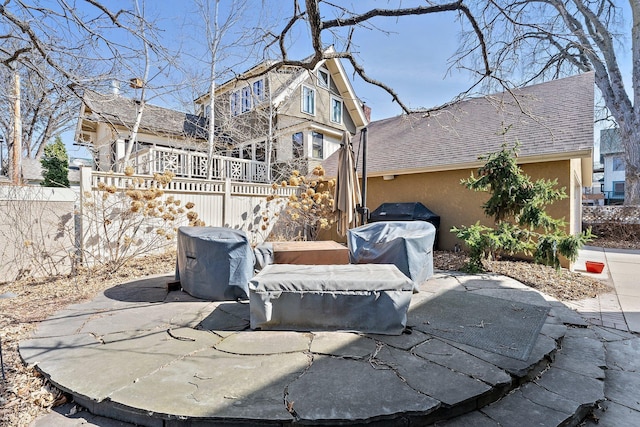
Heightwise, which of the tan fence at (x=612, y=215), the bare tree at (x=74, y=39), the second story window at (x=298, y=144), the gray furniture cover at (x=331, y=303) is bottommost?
the gray furniture cover at (x=331, y=303)

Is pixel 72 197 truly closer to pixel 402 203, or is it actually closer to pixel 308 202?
pixel 308 202

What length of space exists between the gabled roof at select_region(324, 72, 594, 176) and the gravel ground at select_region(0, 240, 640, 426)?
8.25 feet

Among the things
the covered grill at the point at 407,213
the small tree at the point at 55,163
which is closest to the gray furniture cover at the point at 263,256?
the covered grill at the point at 407,213

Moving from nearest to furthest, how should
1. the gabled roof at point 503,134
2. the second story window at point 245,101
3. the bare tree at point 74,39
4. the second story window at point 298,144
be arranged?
the bare tree at point 74,39, the gabled roof at point 503,134, the second story window at point 245,101, the second story window at point 298,144

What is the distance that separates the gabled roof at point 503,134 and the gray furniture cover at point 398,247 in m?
2.16

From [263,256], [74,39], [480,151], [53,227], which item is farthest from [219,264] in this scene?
[480,151]

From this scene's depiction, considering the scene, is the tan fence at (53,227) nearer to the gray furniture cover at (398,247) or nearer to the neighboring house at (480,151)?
the gray furniture cover at (398,247)

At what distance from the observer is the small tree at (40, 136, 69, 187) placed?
589 inches

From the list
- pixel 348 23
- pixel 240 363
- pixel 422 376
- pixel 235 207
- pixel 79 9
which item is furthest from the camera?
pixel 235 207

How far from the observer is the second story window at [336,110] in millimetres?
16531

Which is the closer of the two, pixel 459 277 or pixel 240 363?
pixel 240 363

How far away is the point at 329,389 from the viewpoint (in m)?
2.10

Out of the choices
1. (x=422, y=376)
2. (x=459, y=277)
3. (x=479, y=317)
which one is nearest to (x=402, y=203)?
(x=459, y=277)

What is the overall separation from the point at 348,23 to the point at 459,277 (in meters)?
4.17
